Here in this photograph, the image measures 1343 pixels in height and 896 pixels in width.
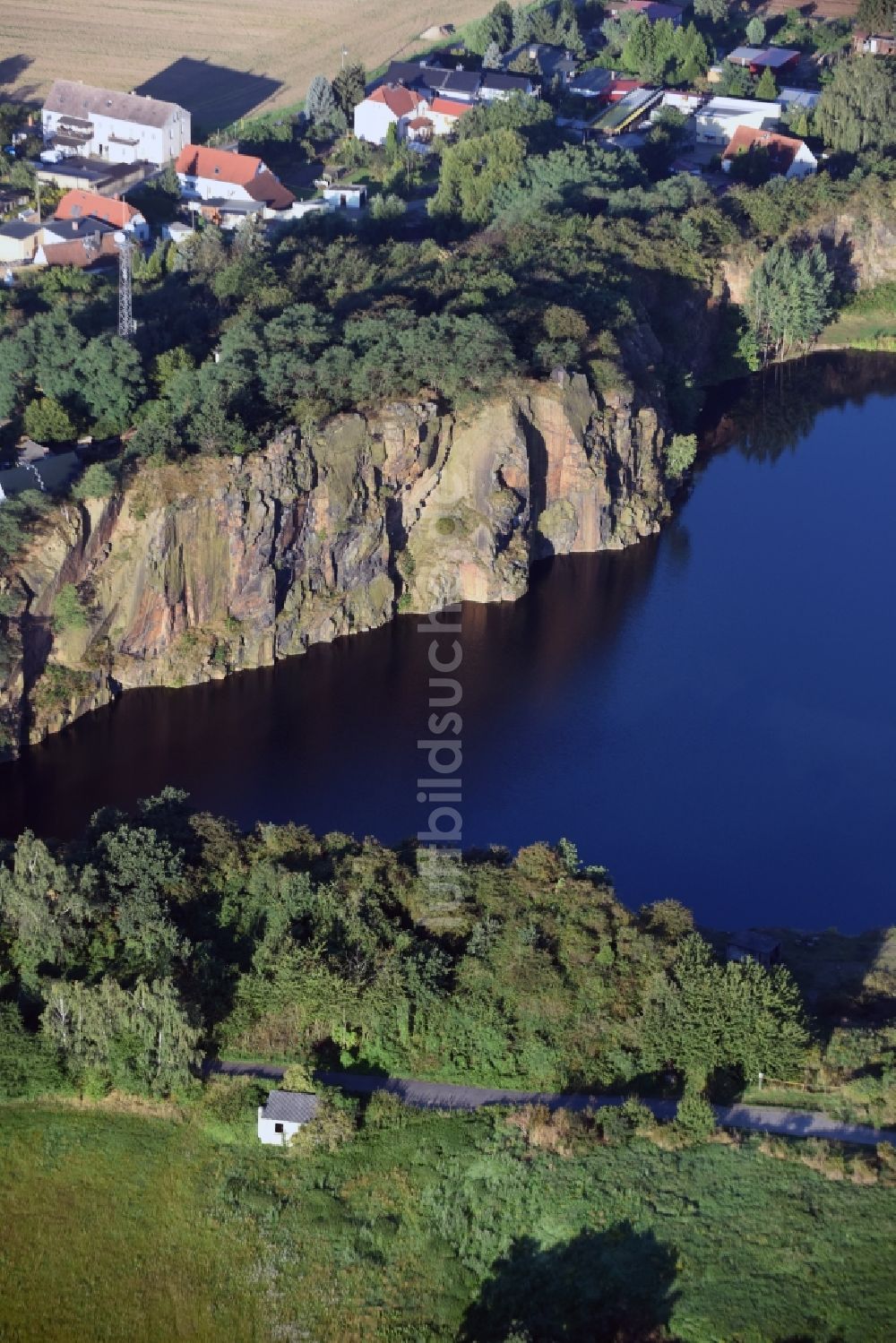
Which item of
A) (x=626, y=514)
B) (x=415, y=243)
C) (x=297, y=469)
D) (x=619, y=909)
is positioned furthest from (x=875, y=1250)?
(x=415, y=243)

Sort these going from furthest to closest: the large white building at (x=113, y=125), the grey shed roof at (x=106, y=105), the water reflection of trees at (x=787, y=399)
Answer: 1. the grey shed roof at (x=106, y=105)
2. the large white building at (x=113, y=125)
3. the water reflection of trees at (x=787, y=399)

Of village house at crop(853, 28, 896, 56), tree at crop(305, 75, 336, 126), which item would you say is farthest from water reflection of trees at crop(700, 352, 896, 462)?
village house at crop(853, 28, 896, 56)

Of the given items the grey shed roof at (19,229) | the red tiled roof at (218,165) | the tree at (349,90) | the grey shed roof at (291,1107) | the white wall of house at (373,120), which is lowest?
the grey shed roof at (291,1107)

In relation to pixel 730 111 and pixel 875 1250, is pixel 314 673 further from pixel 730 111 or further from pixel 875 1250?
pixel 730 111

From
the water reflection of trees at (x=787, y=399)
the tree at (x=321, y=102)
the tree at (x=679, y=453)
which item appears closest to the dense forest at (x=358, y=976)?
the tree at (x=679, y=453)

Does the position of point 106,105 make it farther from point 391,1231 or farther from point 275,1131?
point 391,1231

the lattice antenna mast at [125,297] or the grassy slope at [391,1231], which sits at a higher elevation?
the lattice antenna mast at [125,297]

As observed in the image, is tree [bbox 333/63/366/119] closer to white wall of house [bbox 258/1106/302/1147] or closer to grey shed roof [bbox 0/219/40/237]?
grey shed roof [bbox 0/219/40/237]

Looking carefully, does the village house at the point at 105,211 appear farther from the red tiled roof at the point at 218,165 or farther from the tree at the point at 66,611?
the tree at the point at 66,611
